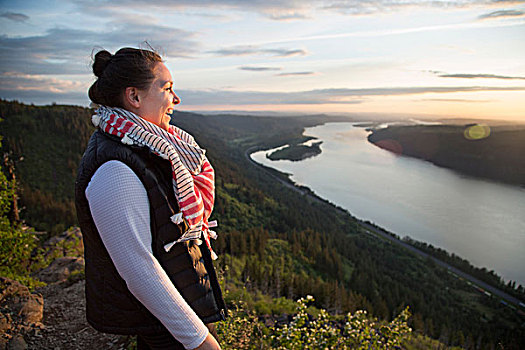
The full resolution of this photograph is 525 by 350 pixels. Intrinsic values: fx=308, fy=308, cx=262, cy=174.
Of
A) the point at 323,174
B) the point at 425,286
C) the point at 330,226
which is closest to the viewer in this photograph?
the point at 425,286

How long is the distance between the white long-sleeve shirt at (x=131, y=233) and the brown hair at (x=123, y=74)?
0.34m

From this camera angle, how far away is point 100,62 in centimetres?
125

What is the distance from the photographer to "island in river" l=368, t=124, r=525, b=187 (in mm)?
57156

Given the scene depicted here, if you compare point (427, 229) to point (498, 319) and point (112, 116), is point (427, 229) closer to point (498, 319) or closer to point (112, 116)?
point (498, 319)

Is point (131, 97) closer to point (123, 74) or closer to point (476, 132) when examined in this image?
point (123, 74)

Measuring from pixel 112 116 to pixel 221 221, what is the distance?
33.2 meters

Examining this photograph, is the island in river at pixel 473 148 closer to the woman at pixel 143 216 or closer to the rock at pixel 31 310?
the rock at pixel 31 310

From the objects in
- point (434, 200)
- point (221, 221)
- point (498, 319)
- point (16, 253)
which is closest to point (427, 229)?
→ point (434, 200)

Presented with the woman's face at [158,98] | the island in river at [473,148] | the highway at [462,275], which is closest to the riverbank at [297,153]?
the island in river at [473,148]

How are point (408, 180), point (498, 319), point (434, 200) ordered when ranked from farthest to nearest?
point (408, 180)
point (434, 200)
point (498, 319)

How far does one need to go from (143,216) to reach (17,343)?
11.2 ft

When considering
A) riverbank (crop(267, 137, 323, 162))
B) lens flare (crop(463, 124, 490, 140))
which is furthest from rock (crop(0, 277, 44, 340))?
lens flare (crop(463, 124, 490, 140))

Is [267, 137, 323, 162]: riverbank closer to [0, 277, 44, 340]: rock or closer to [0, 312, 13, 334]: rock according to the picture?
[0, 277, 44, 340]: rock

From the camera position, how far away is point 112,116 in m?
1.15
